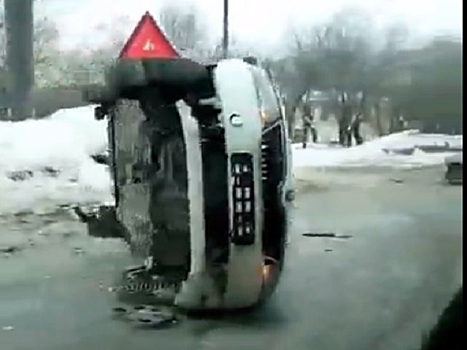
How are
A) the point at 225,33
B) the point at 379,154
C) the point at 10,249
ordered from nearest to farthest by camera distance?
1. the point at 225,33
2. the point at 379,154
3. the point at 10,249

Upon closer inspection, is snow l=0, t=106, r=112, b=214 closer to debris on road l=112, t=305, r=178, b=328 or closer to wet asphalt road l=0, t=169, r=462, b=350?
wet asphalt road l=0, t=169, r=462, b=350

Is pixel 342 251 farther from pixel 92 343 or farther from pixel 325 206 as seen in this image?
pixel 92 343

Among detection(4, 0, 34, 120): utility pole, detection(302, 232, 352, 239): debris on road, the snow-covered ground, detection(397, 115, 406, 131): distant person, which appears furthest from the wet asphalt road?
detection(4, 0, 34, 120): utility pole

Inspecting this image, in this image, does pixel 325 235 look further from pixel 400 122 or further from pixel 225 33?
pixel 225 33

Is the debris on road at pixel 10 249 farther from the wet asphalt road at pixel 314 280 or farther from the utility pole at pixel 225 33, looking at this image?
the utility pole at pixel 225 33

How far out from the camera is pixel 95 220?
14.8 feet

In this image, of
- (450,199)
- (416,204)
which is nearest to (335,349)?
(450,199)

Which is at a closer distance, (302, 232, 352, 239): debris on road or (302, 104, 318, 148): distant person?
(302, 104, 318, 148): distant person

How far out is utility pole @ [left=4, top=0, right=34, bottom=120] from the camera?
3896 mm

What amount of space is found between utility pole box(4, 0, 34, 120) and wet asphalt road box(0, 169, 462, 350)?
633 millimetres

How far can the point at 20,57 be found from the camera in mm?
3943

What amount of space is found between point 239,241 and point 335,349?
50 cm

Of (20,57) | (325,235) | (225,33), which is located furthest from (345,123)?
(20,57)

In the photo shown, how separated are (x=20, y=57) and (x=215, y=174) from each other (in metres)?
0.98
